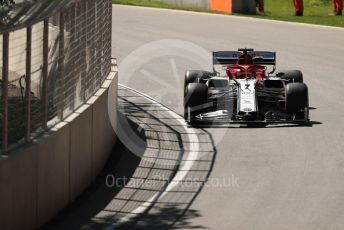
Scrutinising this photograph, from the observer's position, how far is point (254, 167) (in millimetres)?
16641

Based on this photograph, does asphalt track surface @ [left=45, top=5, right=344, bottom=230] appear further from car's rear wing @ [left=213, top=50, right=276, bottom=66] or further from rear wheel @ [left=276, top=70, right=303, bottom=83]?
car's rear wing @ [left=213, top=50, right=276, bottom=66]

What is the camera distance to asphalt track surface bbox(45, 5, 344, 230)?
Result: 45.2 ft

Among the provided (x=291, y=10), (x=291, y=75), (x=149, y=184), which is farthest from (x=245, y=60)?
(x=291, y=10)

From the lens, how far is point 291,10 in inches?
1634

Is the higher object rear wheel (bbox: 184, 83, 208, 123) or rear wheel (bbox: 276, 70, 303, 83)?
rear wheel (bbox: 276, 70, 303, 83)

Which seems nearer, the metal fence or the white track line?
the metal fence

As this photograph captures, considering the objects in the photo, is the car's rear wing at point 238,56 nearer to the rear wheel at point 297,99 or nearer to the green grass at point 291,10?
the rear wheel at point 297,99

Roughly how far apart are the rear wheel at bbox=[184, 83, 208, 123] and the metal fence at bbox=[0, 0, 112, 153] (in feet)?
9.09

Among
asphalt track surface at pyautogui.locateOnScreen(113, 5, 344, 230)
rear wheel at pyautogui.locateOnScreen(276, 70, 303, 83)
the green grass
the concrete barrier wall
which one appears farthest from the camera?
the green grass

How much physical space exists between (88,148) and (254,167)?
2718 mm

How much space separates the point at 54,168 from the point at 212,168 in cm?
352

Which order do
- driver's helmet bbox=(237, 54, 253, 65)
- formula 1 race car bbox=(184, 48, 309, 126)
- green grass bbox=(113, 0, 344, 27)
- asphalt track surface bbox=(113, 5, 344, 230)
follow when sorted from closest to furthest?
asphalt track surface bbox=(113, 5, 344, 230)
formula 1 race car bbox=(184, 48, 309, 126)
driver's helmet bbox=(237, 54, 253, 65)
green grass bbox=(113, 0, 344, 27)

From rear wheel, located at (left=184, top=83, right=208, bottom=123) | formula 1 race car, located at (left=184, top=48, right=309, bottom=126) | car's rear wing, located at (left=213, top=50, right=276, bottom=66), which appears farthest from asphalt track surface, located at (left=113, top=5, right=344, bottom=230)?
car's rear wing, located at (left=213, top=50, right=276, bottom=66)

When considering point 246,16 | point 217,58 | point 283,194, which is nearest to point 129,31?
point 246,16
